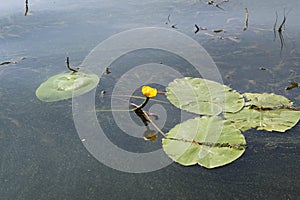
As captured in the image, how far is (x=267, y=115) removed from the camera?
1.15 meters

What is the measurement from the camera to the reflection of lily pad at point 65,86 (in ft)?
4.83

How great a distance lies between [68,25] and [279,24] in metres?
1.82

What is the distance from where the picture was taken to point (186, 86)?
139 centimetres

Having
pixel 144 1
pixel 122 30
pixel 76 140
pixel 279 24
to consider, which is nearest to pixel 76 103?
pixel 76 140

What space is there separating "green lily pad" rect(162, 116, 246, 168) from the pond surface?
0.04m

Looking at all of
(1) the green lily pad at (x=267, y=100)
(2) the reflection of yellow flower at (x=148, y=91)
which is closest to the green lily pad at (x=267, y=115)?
(1) the green lily pad at (x=267, y=100)

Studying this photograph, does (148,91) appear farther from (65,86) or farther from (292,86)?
(292,86)

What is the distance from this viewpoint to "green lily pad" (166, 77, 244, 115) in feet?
3.98

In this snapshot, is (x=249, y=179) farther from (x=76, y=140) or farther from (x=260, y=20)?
(x=260, y=20)

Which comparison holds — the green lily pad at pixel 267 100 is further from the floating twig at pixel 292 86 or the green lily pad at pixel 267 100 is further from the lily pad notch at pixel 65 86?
the lily pad notch at pixel 65 86

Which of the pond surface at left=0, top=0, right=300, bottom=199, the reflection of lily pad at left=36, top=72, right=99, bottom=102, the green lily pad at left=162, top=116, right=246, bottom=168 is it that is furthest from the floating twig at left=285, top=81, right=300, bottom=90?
the reflection of lily pad at left=36, top=72, right=99, bottom=102

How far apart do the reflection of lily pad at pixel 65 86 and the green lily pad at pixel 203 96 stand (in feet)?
1.58

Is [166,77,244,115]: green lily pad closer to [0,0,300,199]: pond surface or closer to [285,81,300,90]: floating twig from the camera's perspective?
[0,0,300,199]: pond surface

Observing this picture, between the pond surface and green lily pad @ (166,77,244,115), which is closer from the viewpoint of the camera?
the pond surface
